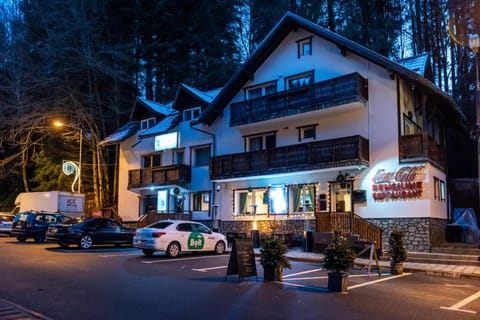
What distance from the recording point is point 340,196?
2216 cm

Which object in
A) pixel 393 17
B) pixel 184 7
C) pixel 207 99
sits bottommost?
pixel 207 99

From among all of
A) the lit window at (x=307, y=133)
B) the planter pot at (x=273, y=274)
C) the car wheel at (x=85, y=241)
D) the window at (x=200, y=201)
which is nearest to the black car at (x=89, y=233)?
the car wheel at (x=85, y=241)

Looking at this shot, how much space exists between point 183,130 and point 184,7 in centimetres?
1633

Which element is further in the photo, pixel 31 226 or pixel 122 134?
pixel 122 134

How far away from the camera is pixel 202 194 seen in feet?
93.2

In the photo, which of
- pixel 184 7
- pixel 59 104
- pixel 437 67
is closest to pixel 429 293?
pixel 437 67

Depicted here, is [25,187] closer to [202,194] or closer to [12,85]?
[12,85]

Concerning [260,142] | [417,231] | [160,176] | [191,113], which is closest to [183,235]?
[260,142]

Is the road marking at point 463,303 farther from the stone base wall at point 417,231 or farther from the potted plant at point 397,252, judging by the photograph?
the stone base wall at point 417,231

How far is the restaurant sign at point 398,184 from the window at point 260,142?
6.66 meters

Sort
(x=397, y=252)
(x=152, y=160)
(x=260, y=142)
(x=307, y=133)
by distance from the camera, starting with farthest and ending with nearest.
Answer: (x=152, y=160) → (x=260, y=142) → (x=307, y=133) → (x=397, y=252)

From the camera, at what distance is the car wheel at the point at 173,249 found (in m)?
17.3

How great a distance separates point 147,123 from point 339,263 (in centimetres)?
2500

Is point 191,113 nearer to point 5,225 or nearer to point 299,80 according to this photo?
point 299,80
